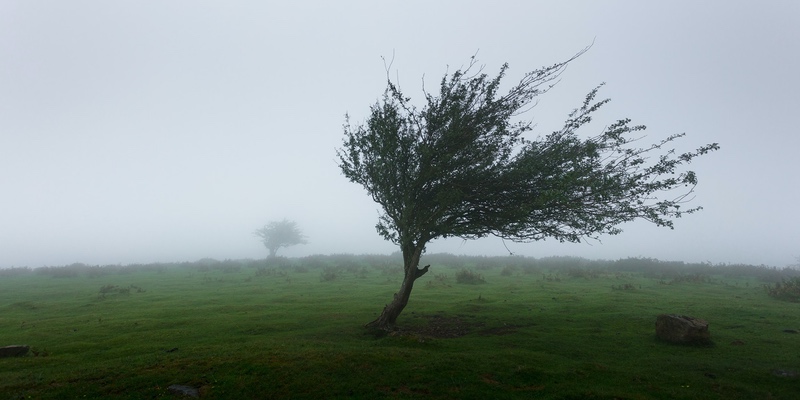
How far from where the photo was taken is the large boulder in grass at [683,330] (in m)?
16.4

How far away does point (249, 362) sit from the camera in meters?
13.7

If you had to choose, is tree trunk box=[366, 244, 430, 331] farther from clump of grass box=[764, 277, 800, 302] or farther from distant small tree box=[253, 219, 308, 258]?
distant small tree box=[253, 219, 308, 258]

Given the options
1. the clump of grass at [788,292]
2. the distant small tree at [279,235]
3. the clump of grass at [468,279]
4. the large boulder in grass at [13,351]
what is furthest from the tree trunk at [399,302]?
the distant small tree at [279,235]

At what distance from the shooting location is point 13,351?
16078 mm

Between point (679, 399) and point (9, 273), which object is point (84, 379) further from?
point (9, 273)

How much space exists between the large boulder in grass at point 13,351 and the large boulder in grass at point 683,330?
2825 centimetres

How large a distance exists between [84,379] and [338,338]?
31.4 ft

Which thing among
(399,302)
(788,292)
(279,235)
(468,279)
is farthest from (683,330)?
(279,235)

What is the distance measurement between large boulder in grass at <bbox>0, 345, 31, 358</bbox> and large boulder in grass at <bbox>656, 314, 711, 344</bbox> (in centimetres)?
2825

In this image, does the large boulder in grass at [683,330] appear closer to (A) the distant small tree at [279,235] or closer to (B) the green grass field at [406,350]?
(B) the green grass field at [406,350]

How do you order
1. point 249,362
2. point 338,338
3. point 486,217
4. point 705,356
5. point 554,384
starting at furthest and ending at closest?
point 486,217
point 338,338
point 705,356
point 249,362
point 554,384

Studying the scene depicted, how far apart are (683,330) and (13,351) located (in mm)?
28867

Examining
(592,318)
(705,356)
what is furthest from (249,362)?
(592,318)

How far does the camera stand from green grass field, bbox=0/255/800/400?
464 inches
